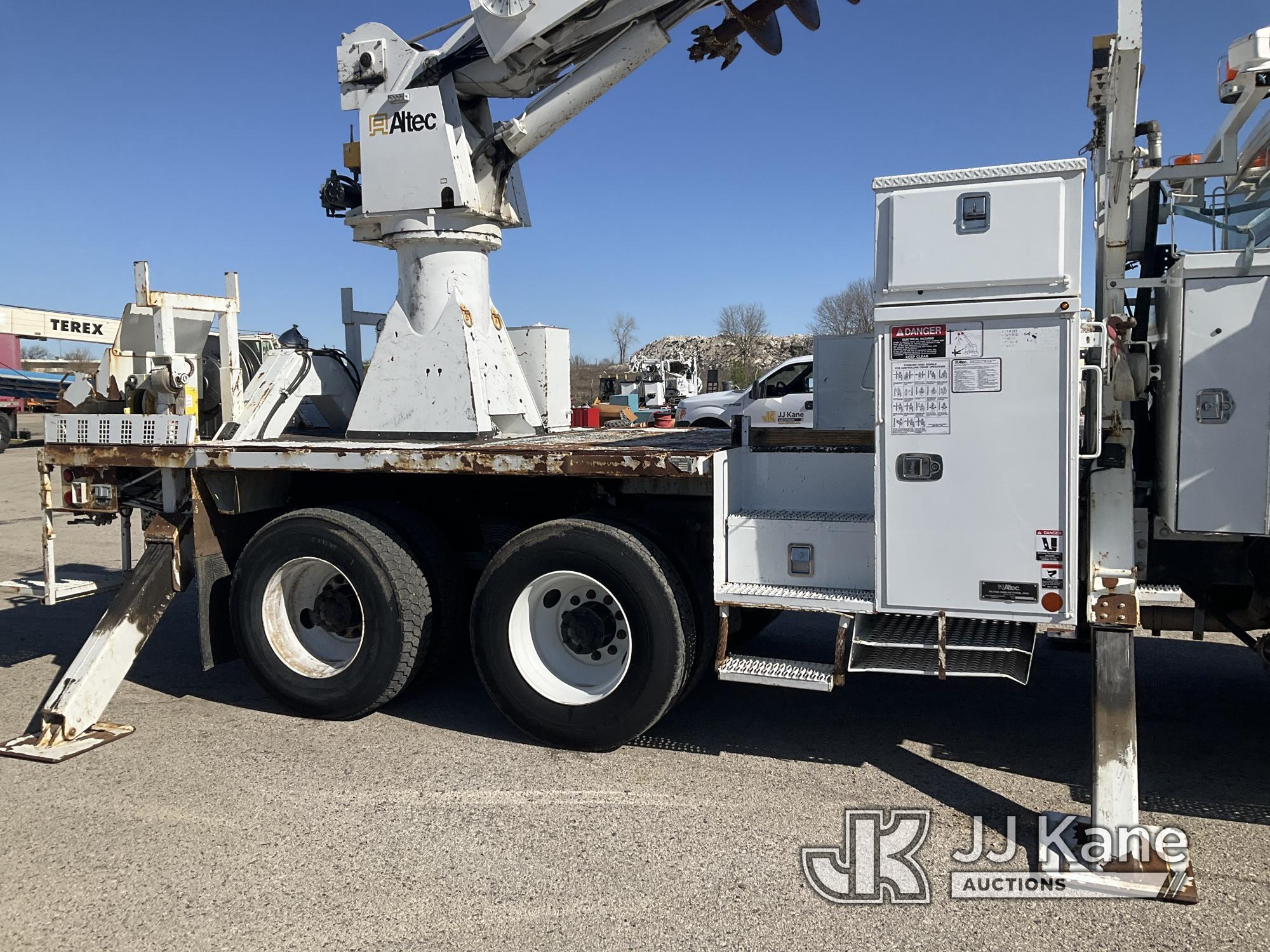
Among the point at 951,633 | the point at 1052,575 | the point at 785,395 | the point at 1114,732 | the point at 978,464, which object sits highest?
the point at 785,395

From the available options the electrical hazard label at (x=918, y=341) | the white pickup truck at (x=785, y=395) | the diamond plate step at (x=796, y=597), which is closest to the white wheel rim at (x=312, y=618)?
the diamond plate step at (x=796, y=597)

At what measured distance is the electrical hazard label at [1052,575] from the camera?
3.92 meters

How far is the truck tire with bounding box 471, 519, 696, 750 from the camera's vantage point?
185 inches

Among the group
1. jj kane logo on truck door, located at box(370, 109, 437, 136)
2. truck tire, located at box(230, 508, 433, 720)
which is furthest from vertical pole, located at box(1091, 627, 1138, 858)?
jj kane logo on truck door, located at box(370, 109, 437, 136)

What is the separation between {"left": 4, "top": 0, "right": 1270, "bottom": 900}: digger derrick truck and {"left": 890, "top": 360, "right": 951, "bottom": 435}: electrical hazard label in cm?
1

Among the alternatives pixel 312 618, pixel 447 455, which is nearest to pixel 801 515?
pixel 447 455

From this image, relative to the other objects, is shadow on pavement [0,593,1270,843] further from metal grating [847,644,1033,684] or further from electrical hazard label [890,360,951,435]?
electrical hazard label [890,360,951,435]

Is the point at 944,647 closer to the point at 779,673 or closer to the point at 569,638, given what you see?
the point at 779,673

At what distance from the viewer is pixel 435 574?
544 centimetres

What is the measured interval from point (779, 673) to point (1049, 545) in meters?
1.33

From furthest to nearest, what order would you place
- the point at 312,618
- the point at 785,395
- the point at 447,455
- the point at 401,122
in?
the point at 785,395 < the point at 401,122 < the point at 312,618 < the point at 447,455

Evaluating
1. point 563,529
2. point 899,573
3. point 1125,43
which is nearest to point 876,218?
point 1125,43

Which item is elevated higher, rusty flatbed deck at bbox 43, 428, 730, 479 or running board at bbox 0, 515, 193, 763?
rusty flatbed deck at bbox 43, 428, 730, 479

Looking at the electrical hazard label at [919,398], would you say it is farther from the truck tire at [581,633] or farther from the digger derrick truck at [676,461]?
the truck tire at [581,633]
